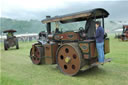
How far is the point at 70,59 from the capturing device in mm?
4105

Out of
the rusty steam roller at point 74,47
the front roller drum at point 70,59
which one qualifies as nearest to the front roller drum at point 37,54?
the rusty steam roller at point 74,47

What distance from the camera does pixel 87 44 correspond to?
150 inches

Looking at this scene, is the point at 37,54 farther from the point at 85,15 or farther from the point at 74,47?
the point at 85,15

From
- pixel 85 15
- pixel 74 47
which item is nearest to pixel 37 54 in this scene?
pixel 74 47

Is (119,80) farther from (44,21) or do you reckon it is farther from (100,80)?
(44,21)

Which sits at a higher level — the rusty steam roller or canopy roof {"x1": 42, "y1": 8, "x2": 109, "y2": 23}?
canopy roof {"x1": 42, "y1": 8, "x2": 109, "y2": 23}

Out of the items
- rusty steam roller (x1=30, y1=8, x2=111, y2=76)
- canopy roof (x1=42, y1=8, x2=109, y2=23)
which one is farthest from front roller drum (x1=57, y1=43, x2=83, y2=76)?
canopy roof (x1=42, y1=8, x2=109, y2=23)

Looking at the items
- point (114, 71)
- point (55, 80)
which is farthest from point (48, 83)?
point (114, 71)

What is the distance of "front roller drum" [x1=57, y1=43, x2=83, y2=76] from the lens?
12.8 feet

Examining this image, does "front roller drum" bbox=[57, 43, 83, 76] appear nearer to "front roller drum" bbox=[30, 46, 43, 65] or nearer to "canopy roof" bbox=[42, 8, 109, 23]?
"canopy roof" bbox=[42, 8, 109, 23]

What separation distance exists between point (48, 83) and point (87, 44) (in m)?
1.51

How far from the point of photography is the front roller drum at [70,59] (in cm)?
390

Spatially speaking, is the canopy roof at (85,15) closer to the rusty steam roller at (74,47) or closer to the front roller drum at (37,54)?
the rusty steam roller at (74,47)

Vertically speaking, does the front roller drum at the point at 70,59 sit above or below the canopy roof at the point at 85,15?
below
